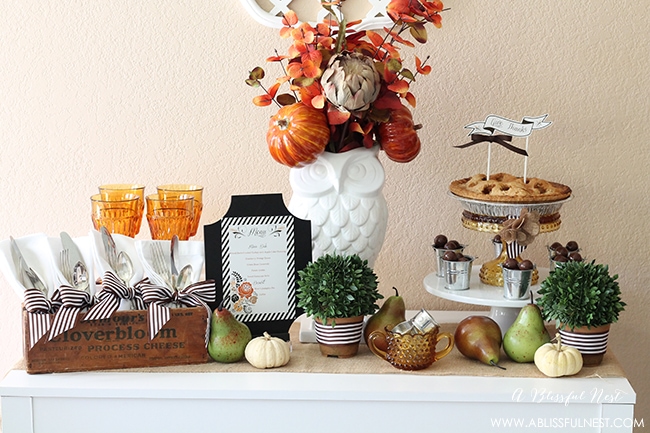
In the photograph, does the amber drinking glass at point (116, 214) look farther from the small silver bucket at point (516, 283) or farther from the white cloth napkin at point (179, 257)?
the small silver bucket at point (516, 283)

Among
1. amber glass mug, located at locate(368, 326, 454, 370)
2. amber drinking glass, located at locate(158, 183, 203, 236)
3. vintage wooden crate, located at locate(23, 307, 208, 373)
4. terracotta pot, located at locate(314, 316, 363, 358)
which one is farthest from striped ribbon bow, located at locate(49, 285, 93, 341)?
amber glass mug, located at locate(368, 326, 454, 370)

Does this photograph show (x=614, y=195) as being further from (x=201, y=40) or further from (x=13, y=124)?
(x=13, y=124)

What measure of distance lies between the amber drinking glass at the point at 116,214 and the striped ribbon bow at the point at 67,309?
185 millimetres

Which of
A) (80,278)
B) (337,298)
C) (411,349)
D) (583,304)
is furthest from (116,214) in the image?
(583,304)

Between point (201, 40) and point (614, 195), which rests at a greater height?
point (201, 40)

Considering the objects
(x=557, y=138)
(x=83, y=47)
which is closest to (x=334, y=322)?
(x=557, y=138)

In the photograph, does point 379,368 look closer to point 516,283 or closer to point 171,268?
point 516,283

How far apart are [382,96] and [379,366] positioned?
0.42 meters

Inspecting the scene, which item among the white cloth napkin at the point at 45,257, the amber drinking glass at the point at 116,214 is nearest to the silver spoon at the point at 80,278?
the white cloth napkin at the point at 45,257

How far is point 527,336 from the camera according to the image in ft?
3.74

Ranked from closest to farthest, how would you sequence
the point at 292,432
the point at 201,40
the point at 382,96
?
1. the point at 292,432
2. the point at 382,96
3. the point at 201,40

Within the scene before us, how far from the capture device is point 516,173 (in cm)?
147

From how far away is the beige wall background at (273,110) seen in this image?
4.70 feet

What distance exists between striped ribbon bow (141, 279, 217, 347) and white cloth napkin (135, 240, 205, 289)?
0.06ft
